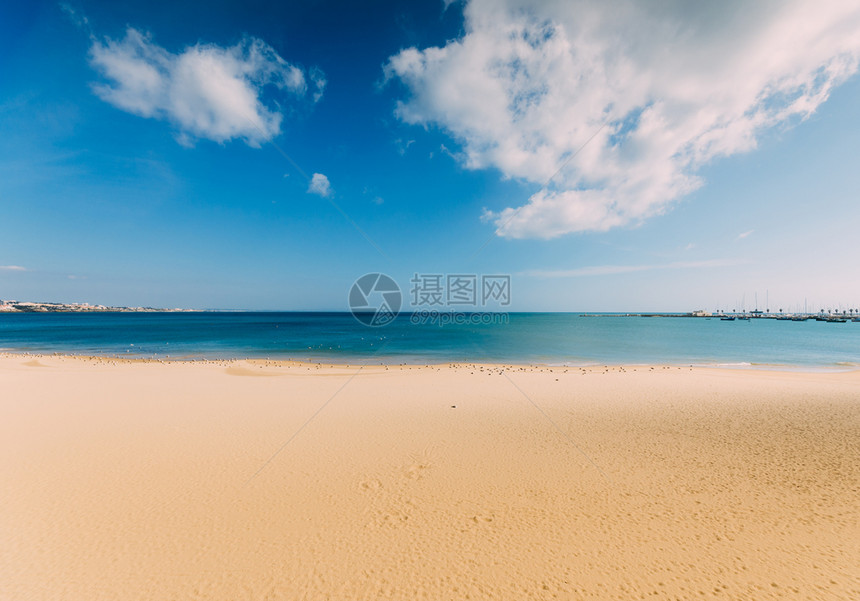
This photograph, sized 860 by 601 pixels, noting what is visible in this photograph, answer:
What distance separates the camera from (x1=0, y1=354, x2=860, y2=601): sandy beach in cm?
444

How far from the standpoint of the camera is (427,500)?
20.4 ft

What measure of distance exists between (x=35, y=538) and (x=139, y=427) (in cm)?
528

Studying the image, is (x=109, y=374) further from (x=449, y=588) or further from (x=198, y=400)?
(x=449, y=588)

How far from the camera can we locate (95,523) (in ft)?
18.2

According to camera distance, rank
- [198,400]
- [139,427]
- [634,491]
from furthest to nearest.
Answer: [198,400] < [139,427] < [634,491]

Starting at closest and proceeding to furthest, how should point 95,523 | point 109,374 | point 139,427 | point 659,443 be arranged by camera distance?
point 95,523
point 659,443
point 139,427
point 109,374

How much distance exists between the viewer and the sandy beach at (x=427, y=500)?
444cm

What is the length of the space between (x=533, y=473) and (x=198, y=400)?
13.0 m

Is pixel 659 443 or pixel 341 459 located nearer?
→ pixel 341 459

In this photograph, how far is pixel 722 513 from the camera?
577 cm

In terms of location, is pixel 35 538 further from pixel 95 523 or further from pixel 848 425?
pixel 848 425

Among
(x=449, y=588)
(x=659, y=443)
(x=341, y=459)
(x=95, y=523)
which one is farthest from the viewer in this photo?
(x=659, y=443)

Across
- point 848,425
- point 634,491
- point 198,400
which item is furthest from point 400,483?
point 848,425

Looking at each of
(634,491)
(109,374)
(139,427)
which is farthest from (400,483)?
(109,374)
